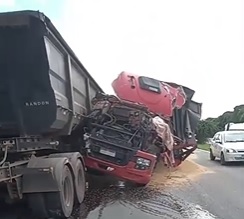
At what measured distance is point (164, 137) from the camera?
521 inches

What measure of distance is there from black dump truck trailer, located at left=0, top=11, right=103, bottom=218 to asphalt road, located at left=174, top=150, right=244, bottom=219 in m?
2.85

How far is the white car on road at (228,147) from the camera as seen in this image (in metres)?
21.8

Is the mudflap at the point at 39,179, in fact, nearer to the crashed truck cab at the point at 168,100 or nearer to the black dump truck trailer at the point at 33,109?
the black dump truck trailer at the point at 33,109

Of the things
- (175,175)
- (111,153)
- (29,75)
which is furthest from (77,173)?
(175,175)

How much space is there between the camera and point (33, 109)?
780 centimetres

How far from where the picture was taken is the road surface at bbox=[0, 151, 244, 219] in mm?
9175

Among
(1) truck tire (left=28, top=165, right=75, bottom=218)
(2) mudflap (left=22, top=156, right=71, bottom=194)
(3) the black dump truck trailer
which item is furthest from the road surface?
(2) mudflap (left=22, top=156, right=71, bottom=194)

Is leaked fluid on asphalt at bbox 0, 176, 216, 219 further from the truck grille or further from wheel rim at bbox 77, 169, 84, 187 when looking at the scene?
the truck grille

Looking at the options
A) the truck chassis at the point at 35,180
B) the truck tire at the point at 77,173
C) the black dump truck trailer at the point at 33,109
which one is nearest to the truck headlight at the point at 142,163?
the truck tire at the point at 77,173

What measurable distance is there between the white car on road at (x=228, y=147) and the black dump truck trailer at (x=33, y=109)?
13.6 meters

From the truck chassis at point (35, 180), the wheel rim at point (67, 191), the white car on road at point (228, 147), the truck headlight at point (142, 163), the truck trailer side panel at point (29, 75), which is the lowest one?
the white car on road at point (228, 147)

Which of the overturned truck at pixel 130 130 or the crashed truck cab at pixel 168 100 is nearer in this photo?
the overturned truck at pixel 130 130

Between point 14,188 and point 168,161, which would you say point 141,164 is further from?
point 14,188

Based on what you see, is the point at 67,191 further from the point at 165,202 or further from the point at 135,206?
the point at 165,202
